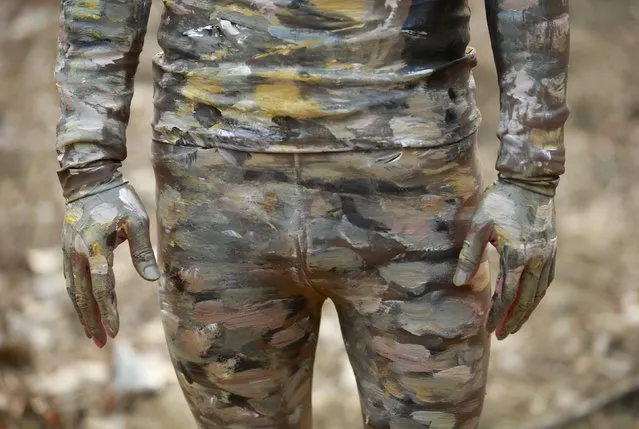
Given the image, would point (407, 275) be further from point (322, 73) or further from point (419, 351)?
point (322, 73)

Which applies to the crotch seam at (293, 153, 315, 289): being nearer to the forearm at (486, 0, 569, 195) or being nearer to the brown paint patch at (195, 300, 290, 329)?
the brown paint patch at (195, 300, 290, 329)

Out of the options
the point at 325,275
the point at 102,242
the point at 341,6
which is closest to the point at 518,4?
the point at 341,6

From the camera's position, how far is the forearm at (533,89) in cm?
153

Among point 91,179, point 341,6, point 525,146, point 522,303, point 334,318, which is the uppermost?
point 341,6

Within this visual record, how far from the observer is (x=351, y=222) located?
159 centimetres

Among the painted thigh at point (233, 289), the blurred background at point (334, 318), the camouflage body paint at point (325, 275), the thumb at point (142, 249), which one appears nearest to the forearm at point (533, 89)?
the camouflage body paint at point (325, 275)

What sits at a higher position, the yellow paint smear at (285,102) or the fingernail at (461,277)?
the yellow paint smear at (285,102)

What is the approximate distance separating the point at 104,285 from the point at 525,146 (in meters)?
0.68

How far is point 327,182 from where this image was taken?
1573 millimetres

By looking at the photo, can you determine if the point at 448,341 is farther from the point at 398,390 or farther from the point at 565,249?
the point at 565,249

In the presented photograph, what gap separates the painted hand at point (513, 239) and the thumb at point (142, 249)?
472 mm

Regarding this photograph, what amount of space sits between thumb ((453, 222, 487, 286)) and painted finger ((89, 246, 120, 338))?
54 centimetres

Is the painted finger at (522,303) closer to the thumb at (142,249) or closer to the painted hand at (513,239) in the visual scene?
the painted hand at (513,239)

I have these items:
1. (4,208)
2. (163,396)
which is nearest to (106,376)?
(163,396)
